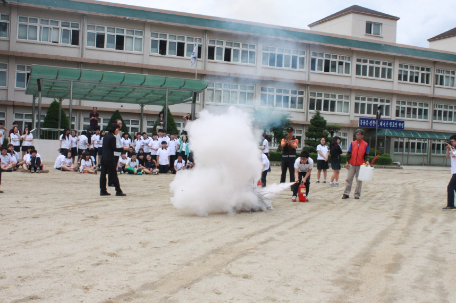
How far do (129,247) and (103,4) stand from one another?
32.2 metres

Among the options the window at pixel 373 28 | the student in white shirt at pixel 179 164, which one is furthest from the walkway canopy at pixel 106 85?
the window at pixel 373 28

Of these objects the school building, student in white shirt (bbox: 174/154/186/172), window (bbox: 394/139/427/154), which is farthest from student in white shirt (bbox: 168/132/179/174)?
window (bbox: 394/139/427/154)

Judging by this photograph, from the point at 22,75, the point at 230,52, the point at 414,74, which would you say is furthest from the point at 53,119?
the point at 414,74

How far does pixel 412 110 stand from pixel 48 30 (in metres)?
36.5

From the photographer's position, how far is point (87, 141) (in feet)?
67.5

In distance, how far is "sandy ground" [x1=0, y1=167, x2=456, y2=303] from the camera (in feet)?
15.2

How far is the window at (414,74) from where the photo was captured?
153 feet

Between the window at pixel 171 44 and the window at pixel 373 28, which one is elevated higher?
the window at pixel 373 28

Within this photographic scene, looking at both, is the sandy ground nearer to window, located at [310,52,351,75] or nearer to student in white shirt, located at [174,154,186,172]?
student in white shirt, located at [174,154,186,172]

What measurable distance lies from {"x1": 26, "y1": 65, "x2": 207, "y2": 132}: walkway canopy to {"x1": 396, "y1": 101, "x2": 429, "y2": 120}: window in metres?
27.4

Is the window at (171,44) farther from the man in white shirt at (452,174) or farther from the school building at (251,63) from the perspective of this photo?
the man in white shirt at (452,174)

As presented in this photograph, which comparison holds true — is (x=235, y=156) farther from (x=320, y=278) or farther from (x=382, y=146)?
(x=382, y=146)

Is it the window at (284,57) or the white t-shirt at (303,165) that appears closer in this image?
the white t-shirt at (303,165)

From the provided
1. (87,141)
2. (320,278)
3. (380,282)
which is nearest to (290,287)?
(320,278)
